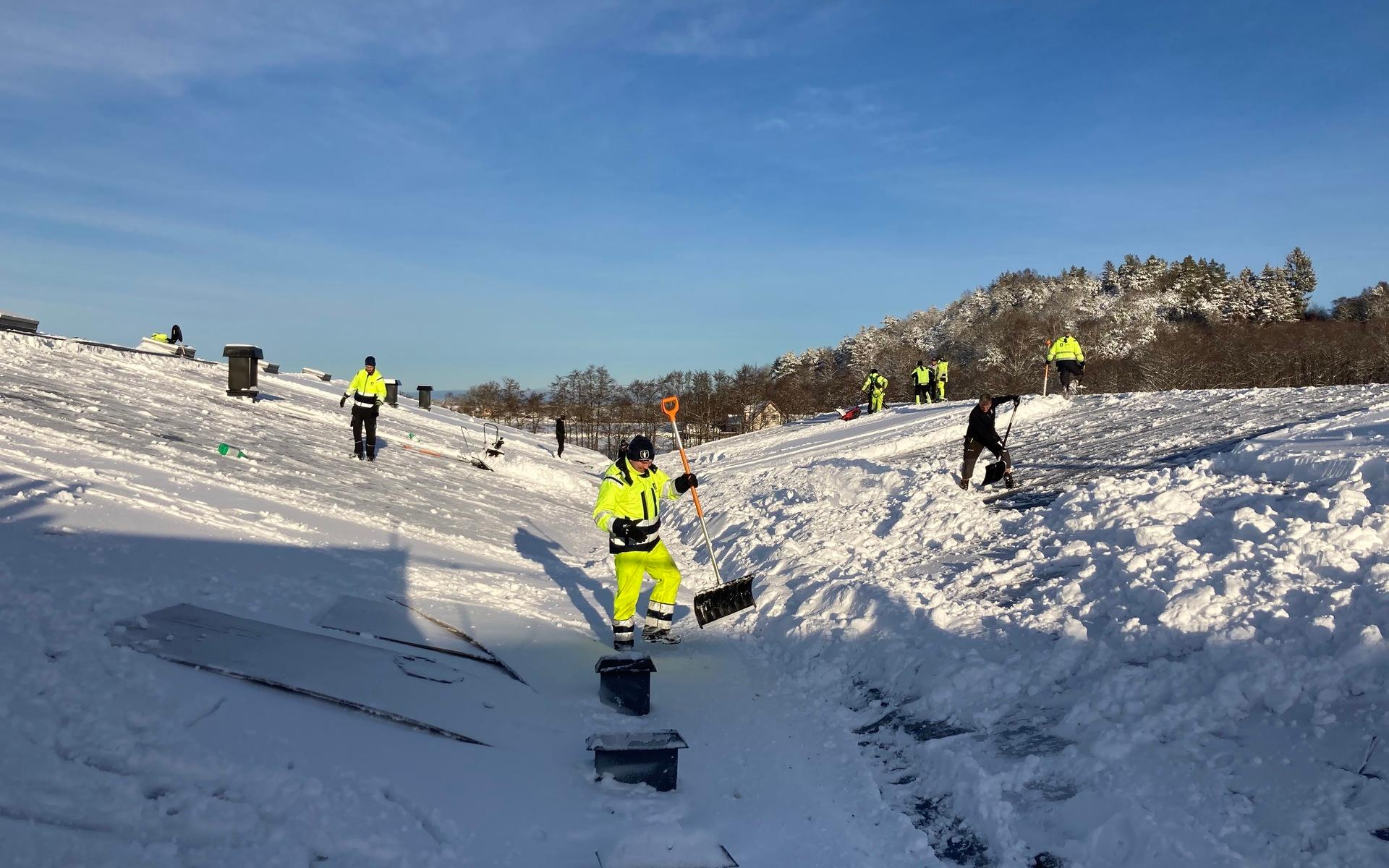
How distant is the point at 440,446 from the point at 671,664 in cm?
1577

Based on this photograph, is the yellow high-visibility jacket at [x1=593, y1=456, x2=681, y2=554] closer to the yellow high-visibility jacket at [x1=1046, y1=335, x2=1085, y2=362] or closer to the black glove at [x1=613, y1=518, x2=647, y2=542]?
the black glove at [x1=613, y1=518, x2=647, y2=542]

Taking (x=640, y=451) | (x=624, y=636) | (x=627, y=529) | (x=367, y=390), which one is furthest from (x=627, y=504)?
(x=367, y=390)

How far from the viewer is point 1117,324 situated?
93625 millimetres

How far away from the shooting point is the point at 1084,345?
285ft

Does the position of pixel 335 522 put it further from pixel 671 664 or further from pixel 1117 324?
pixel 1117 324

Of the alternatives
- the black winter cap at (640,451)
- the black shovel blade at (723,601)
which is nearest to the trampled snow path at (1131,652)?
the black shovel blade at (723,601)

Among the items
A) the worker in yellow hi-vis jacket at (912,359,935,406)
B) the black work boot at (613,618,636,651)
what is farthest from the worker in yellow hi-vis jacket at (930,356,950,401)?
the black work boot at (613,618,636,651)

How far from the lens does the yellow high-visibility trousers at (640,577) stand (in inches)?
314

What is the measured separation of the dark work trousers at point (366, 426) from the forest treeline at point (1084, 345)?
4894 cm

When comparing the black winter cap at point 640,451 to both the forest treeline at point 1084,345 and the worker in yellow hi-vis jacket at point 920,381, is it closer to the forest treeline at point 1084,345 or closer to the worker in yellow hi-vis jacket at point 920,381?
the worker in yellow hi-vis jacket at point 920,381

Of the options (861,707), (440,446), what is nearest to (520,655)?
(861,707)

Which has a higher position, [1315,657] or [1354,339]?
[1354,339]

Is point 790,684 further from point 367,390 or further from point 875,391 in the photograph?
point 875,391

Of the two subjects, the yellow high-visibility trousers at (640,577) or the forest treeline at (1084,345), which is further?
the forest treeline at (1084,345)
